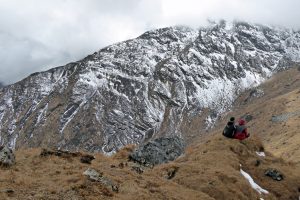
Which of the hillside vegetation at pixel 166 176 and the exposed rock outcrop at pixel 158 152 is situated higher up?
the exposed rock outcrop at pixel 158 152

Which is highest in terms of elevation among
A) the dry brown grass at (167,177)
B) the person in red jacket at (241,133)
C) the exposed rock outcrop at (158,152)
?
the person in red jacket at (241,133)

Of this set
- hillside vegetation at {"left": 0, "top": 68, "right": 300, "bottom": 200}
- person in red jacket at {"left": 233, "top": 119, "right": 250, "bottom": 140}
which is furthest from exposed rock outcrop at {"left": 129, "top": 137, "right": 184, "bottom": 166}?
person in red jacket at {"left": 233, "top": 119, "right": 250, "bottom": 140}

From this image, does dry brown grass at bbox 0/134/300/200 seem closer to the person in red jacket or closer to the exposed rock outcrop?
the person in red jacket

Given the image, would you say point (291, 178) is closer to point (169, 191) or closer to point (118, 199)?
point (169, 191)

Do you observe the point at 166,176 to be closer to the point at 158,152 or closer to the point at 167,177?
the point at 167,177

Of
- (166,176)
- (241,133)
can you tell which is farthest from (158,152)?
(166,176)

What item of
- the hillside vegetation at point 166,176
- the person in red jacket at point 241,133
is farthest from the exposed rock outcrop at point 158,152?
the person in red jacket at point 241,133

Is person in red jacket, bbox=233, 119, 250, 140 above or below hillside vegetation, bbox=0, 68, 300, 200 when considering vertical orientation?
above

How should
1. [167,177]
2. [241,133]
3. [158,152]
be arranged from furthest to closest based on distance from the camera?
[158,152], [241,133], [167,177]

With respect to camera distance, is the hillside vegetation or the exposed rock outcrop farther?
the exposed rock outcrop

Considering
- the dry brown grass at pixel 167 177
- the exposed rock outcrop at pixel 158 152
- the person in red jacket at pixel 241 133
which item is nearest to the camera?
the dry brown grass at pixel 167 177

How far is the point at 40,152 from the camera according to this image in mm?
37219

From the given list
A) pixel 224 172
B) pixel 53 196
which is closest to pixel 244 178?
pixel 224 172

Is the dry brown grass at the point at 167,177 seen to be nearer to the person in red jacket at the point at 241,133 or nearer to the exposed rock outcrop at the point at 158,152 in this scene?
the person in red jacket at the point at 241,133
